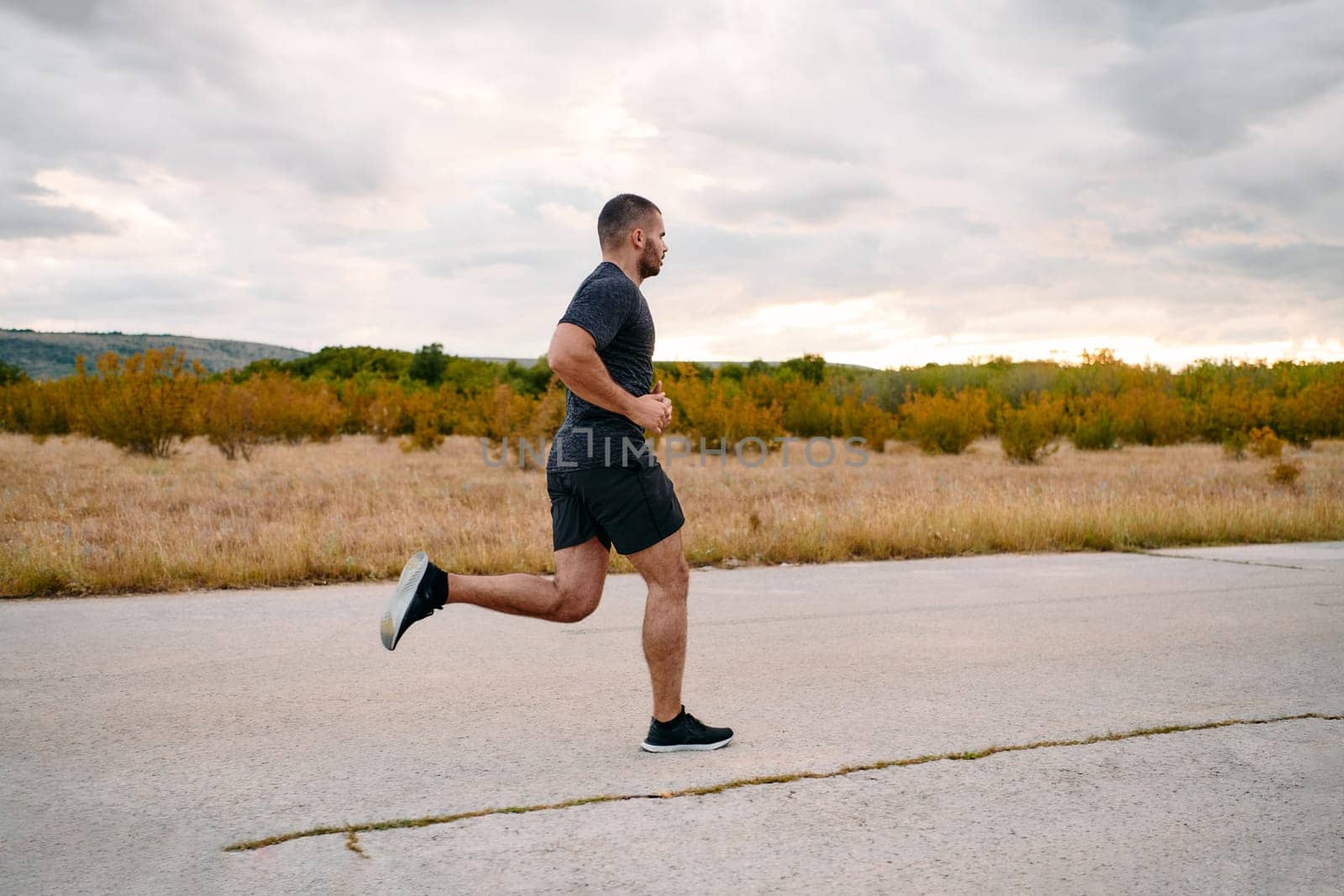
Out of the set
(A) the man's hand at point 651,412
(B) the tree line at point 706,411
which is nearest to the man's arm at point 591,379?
(A) the man's hand at point 651,412

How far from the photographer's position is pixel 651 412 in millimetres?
3699

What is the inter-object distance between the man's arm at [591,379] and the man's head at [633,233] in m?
0.45

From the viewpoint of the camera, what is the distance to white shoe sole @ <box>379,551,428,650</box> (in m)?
3.86

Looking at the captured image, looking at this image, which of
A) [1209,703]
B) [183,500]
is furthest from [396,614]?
[183,500]

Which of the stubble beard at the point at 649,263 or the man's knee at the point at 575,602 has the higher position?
the stubble beard at the point at 649,263

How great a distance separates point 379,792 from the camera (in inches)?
134

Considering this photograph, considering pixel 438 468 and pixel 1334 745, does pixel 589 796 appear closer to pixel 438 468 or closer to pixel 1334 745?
pixel 1334 745

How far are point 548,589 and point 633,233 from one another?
4.45 ft

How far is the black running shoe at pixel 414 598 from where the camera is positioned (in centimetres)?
387

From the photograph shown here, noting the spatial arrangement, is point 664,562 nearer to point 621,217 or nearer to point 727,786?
point 727,786

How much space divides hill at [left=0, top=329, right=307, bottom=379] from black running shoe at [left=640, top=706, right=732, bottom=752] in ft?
253

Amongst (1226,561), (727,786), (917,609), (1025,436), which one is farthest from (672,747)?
(1025,436)

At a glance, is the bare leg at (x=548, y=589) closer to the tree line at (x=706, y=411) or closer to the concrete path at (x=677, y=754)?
the concrete path at (x=677, y=754)

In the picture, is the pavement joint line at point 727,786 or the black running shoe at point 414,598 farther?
the black running shoe at point 414,598
